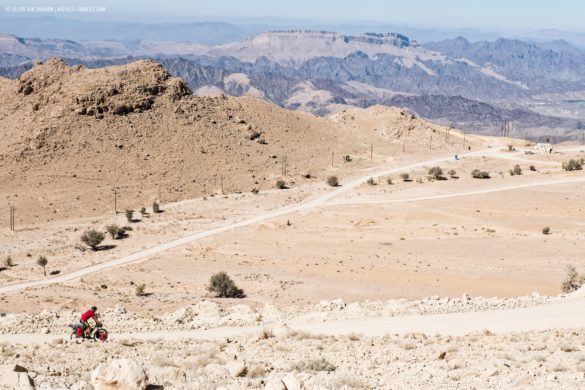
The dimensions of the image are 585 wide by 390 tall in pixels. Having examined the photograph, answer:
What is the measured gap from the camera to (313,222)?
58.6m

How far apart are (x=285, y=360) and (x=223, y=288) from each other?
19.1 m

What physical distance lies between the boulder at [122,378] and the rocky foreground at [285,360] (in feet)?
0.07

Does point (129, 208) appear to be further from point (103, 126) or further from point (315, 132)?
point (315, 132)

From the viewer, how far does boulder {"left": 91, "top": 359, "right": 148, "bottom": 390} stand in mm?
13078

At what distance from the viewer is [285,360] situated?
18609 millimetres

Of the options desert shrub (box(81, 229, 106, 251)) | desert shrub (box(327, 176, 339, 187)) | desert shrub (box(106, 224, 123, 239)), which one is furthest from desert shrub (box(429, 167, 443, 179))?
desert shrub (box(81, 229, 106, 251))

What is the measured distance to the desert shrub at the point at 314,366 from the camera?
17078mm

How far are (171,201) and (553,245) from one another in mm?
39782

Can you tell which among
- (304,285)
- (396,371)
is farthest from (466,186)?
(396,371)

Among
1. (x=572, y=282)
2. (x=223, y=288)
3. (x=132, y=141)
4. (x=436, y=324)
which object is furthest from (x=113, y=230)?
(x=572, y=282)

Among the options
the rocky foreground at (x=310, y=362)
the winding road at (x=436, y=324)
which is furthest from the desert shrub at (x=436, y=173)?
the rocky foreground at (x=310, y=362)

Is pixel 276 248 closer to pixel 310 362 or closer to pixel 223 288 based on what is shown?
pixel 223 288

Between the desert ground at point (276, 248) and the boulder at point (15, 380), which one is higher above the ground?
the boulder at point (15, 380)

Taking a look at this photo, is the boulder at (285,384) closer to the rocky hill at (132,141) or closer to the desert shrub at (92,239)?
the desert shrub at (92,239)
